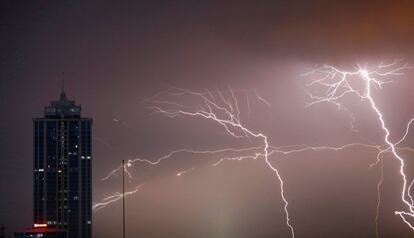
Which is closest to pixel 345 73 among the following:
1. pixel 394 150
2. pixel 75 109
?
pixel 394 150

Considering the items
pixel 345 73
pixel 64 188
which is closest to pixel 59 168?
pixel 64 188

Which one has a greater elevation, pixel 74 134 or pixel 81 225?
pixel 74 134

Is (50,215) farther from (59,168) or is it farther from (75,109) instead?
(75,109)

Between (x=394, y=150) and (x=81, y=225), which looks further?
(x=81, y=225)

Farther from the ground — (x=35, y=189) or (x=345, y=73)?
(x=345, y=73)

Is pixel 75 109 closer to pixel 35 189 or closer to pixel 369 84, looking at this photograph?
pixel 35 189

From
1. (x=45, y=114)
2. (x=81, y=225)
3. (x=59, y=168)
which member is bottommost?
(x=81, y=225)
